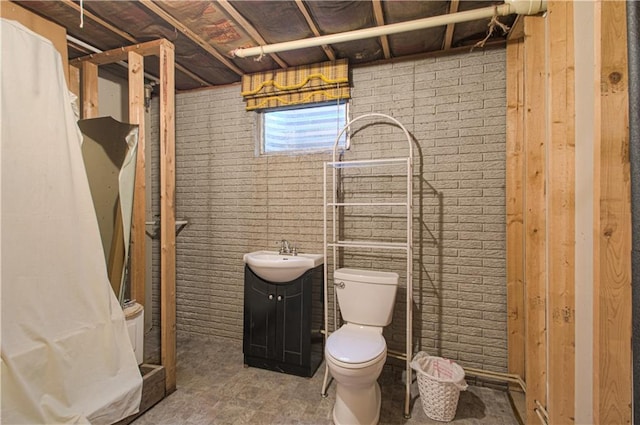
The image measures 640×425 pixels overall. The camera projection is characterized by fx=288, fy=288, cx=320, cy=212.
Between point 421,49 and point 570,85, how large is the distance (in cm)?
117

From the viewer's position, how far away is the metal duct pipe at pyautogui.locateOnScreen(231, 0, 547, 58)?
4.87 ft

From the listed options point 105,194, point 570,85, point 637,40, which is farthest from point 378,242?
point 105,194

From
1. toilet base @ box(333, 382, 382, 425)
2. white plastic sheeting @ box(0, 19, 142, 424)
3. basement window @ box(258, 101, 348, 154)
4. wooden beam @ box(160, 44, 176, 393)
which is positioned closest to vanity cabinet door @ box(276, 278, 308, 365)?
toilet base @ box(333, 382, 382, 425)

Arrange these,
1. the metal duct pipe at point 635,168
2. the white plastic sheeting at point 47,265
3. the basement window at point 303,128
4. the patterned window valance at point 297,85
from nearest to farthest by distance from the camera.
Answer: the metal duct pipe at point 635,168
the white plastic sheeting at point 47,265
the patterned window valance at point 297,85
the basement window at point 303,128

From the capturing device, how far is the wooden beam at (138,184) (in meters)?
1.91

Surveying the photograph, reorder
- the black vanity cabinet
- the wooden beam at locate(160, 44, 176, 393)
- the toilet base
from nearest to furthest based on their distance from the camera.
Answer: the toilet base < the wooden beam at locate(160, 44, 176, 393) < the black vanity cabinet

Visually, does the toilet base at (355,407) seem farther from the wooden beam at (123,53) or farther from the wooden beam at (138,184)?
the wooden beam at (123,53)

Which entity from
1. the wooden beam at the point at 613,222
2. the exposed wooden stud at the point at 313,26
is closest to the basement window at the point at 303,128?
the exposed wooden stud at the point at 313,26

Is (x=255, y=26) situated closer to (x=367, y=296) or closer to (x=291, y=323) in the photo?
(x=367, y=296)

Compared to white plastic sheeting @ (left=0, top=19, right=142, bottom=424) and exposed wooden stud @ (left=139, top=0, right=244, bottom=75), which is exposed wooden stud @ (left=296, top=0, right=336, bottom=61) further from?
white plastic sheeting @ (left=0, top=19, right=142, bottom=424)

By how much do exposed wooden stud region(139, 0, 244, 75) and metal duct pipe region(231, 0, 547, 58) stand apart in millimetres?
174

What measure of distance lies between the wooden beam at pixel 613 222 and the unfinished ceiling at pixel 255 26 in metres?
1.03

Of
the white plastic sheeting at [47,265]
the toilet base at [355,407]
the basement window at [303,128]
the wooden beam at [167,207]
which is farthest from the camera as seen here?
the basement window at [303,128]

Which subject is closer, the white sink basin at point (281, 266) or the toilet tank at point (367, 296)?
the toilet tank at point (367, 296)
